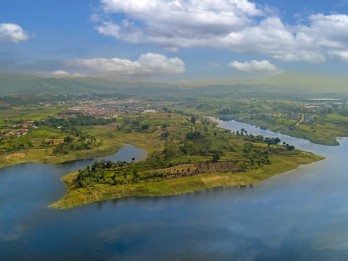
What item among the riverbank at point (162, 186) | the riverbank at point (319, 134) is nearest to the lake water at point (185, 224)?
the riverbank at point (162, 186)

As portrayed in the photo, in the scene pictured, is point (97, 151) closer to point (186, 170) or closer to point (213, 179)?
point (186, 170)

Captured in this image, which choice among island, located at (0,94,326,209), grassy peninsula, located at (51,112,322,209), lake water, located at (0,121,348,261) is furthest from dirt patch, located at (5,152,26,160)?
grassy peninsula, located at (51,112,322,209)

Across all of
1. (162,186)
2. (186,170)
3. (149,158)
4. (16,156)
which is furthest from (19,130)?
A: (162,186)

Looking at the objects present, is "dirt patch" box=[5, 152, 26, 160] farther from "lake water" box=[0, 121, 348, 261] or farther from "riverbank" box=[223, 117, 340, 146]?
"riverbank" box=[223, 117, 340, 146]

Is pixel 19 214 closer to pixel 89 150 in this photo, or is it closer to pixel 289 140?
pixel 89 150

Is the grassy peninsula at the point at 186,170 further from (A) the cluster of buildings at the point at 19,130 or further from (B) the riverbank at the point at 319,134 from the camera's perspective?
(A) the cluster of buildings at the point at 19,130

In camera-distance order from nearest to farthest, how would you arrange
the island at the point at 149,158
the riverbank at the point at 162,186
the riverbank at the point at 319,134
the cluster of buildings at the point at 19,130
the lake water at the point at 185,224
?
the lake water at the point at 185,224
the riverbank at the point at 162,186
the island at the point at 149,158
the cluster of buildings at the point at 19,130
the riverbank at the point at 319,134

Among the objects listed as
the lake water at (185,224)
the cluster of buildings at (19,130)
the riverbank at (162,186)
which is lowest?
the lake water at (185,224)

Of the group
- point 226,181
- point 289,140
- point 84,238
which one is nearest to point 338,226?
point 226,181
